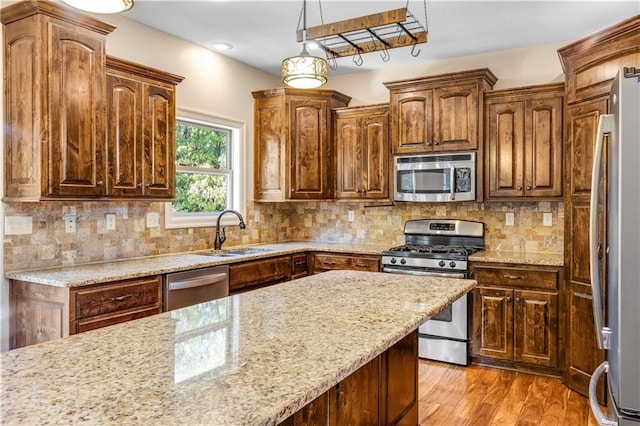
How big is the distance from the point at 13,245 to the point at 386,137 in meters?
3.22

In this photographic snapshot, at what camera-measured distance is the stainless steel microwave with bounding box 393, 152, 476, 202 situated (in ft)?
13.5

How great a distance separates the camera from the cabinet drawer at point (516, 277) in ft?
11.7

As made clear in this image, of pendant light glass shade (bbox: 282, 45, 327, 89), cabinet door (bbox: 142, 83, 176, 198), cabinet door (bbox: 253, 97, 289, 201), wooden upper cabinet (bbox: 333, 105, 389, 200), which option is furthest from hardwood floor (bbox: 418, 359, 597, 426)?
cabinet door (bbox: 142, 83, 176, 198)

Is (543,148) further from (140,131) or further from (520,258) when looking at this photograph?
(140,131)

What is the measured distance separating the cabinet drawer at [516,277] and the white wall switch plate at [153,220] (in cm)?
267

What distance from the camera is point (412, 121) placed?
435cm

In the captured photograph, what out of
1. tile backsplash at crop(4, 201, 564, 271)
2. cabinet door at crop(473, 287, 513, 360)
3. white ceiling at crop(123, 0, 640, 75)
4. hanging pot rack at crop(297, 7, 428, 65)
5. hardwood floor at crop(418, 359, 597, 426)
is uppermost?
white ceiling at crop(123, 0, 640, 75)

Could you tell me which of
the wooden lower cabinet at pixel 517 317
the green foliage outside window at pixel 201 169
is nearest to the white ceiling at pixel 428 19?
the green foliage outside window at pixel 201 169

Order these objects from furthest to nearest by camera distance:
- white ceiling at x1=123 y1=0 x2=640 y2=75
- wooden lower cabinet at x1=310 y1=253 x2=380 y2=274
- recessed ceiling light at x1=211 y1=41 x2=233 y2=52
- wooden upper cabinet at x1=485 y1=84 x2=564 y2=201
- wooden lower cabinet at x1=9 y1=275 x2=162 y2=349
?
1. wooden lower cabinet at x1=310 y1=253 x2=380 y2=274
2. recessed ceiling light at x1=211 y1=41 x2=233 y2=52
3. wooden upper cabinet at x1=485 y1=84 x2=564 y2=201
4. white ceiling at x1=123 y1=0 x2=640 y2=75
5. wooden lower cabinet at x1=9 y1=275 x2=162 y2=349

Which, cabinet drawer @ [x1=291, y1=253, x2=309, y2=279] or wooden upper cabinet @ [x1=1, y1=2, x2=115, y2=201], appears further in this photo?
cabinet drawer @ [x1=291, y1=253, x2=309, y2=279]

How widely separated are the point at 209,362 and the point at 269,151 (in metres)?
3.80

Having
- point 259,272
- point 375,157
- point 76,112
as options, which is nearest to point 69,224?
point 76,112

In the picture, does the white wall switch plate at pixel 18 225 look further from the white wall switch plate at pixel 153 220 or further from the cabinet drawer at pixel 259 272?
the cabinet drawer at pixel 259 272

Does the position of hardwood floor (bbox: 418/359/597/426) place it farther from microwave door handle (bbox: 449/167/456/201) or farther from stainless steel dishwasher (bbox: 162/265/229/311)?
stainless steel dishwasher (bbox: 162/265/229/311)
